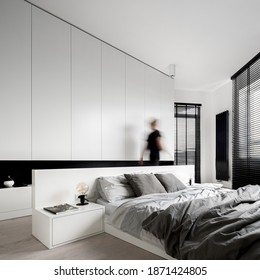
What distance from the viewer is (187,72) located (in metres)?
5.38

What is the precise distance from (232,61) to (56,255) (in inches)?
184

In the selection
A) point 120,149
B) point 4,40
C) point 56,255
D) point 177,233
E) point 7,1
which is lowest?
point 56,255

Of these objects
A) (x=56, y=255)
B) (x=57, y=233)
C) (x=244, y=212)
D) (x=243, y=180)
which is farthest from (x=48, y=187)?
(x=243, y=180)

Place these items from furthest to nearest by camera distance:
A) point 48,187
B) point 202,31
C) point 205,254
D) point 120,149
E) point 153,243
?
1. point 120,149
2. point 202,31
3. point 48,187
4. point 153,243
5. point 205,254

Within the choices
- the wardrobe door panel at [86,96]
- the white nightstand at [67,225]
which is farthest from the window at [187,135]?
the white nightstand at [67,225]

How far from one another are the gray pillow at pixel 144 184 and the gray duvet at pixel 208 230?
2.92ft

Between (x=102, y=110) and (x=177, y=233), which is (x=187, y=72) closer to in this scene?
(x=102, y=110)

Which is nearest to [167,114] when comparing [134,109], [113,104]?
[134,109]

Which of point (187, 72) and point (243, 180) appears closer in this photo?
point (243, 180)

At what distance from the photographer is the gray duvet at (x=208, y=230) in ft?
4.58

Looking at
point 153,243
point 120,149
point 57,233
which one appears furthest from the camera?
point 120,149

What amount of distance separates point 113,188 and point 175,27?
2.70 m

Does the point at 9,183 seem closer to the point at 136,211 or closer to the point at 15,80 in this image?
the point at 15,80

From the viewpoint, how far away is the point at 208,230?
1.69 m
